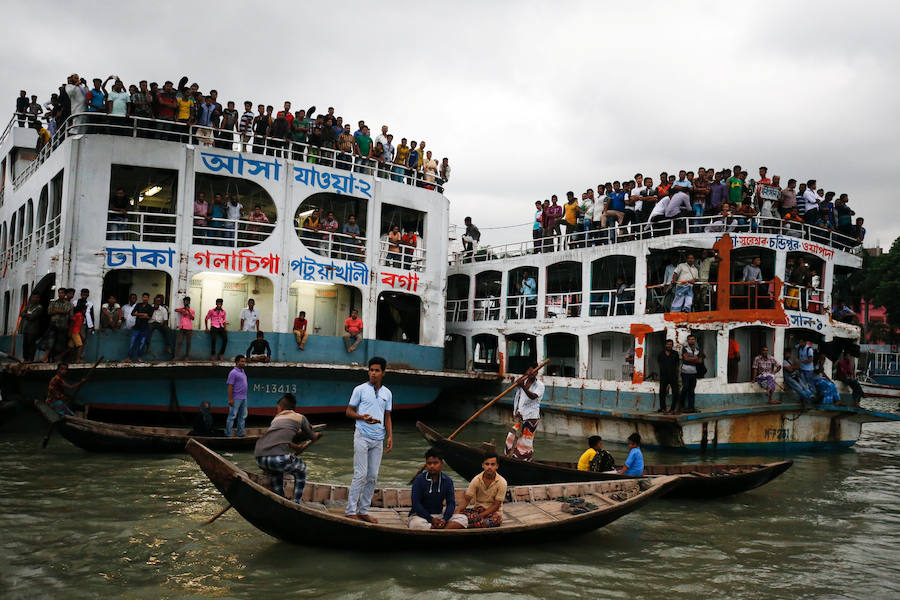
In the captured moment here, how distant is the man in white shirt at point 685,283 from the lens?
52.2ft

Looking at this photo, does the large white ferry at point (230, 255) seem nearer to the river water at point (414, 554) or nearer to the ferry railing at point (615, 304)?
the ferry railing at point (615, 304)

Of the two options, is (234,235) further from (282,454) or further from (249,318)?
(282,454)

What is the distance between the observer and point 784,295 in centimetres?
1588

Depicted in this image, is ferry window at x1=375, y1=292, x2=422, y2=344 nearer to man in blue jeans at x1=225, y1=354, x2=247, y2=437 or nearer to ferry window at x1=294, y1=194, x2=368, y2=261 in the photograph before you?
ferry window at x1=294, y1=194, x2=368, y2=261

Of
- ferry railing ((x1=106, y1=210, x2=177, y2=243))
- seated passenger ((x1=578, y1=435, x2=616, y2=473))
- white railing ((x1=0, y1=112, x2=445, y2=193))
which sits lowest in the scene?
seated passenger ((x1=578, y1=435, x2=616, y2=473))

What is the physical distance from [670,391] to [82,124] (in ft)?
49.6

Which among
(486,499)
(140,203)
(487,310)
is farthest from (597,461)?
(140,203)

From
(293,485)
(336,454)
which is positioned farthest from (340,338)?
(293,485)

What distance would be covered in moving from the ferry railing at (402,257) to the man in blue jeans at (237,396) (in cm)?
665

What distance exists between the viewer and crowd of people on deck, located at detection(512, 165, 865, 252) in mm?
16781

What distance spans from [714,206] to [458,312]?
1002 cm

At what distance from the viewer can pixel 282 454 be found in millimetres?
7281

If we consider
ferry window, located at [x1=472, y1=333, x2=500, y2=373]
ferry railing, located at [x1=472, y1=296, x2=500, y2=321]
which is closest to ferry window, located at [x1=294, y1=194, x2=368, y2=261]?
ferry railing, located at [x1=472, y1=296, x2=500, y2=321]

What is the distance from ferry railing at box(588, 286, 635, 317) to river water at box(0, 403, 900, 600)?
7487 mm
